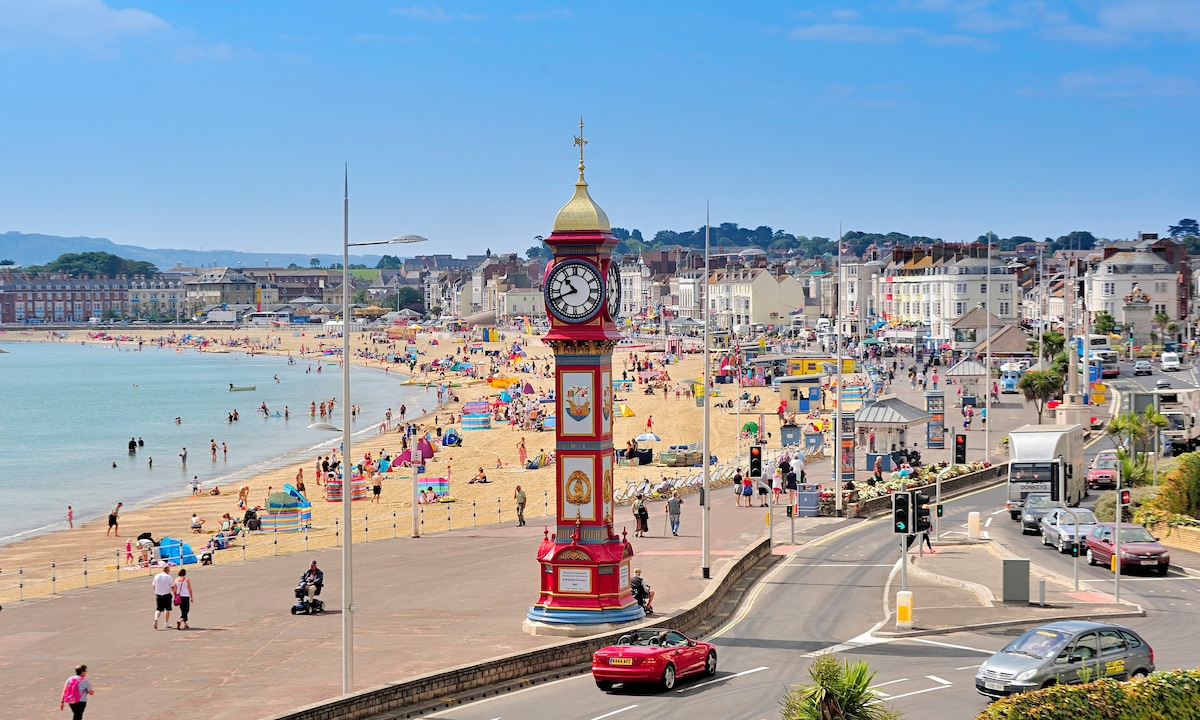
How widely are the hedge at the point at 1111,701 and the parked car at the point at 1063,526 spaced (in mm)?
19395

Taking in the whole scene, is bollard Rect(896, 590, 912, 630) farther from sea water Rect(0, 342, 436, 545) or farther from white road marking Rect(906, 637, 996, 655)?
sea water Rect(0, 342, 436, 545)

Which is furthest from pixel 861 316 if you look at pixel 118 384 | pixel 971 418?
pixel 971 418

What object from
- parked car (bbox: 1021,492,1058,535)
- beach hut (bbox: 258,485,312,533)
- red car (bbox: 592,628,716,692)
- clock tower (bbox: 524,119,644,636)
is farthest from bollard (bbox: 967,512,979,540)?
beach hut (bbox: 258,485,312,533)

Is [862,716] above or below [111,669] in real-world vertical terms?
above

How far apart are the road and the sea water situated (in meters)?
31.7

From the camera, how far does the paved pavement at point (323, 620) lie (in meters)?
21.7

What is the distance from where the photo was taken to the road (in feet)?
65.3

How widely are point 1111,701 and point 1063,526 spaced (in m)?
21.7

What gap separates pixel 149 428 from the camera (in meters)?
94.4

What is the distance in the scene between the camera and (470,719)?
19.5 meters

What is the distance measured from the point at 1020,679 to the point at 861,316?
156 meters

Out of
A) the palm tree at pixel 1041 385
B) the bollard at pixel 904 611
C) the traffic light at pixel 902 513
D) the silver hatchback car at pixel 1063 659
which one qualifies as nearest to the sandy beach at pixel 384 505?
the palm tree at pixel 1041 385

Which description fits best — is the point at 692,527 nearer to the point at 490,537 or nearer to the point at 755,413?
the point at 490,537

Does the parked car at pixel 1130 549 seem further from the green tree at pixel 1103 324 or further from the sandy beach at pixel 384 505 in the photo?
the green tree at pixel 1103 324
